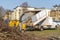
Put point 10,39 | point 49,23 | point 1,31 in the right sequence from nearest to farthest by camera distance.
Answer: point 10,39 < point 1,31 < point 49,23

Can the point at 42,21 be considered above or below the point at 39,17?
below

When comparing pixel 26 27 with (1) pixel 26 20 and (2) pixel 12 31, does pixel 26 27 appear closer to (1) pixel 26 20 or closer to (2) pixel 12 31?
(1) pixel 26 20

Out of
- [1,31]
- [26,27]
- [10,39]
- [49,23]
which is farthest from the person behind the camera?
[49,23]

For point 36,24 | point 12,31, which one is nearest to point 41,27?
point 36,24

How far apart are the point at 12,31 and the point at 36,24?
56.5 ft

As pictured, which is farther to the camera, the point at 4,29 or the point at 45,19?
the point at 45,19

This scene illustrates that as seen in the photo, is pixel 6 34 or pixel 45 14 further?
pixel 45 14

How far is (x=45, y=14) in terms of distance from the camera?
28438mm

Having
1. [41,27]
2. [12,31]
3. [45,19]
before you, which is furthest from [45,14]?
[12,31]

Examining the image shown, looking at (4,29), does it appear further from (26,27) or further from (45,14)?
(45,14)

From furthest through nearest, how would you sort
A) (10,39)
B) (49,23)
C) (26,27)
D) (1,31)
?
Result: (49,23)
(26,27)
(1,31)
(10,39)

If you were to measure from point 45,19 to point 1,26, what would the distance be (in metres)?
18.0

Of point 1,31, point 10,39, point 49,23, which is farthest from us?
point 49,23

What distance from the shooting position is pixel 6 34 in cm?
976
